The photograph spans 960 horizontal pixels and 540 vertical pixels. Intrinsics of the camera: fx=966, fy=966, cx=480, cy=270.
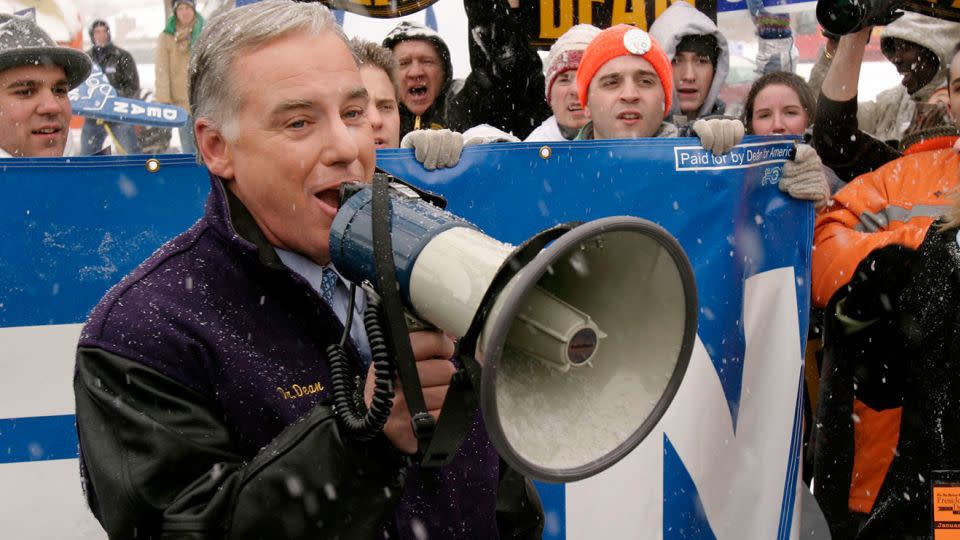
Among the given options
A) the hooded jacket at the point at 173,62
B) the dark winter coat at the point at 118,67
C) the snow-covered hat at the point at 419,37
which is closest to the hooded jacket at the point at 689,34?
the snow-covered hat at the point at 419,37

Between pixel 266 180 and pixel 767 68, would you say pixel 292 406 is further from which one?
pixel 767 68

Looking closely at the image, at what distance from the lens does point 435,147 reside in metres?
2.81

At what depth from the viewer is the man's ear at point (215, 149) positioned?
1.62 m

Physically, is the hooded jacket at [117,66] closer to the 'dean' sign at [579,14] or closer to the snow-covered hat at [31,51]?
the 'dean' sign at [579,14]

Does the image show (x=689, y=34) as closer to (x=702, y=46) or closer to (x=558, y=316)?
(x=702, y=46)

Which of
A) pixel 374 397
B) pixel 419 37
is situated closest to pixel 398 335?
pixel 374 397

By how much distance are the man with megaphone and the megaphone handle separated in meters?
0.04

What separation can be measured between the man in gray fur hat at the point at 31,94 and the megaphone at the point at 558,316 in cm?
235

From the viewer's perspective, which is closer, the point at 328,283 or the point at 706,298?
the point at 328,283

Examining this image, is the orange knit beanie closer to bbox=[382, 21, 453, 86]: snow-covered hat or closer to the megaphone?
bbox=[382, 21, 453, 86]: snow-covered hat

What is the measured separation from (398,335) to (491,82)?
3.61 meters

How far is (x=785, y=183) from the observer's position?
3020 millimetres

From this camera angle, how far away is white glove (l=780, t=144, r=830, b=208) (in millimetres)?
3004

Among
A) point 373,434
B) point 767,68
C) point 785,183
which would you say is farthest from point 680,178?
point 767,68
